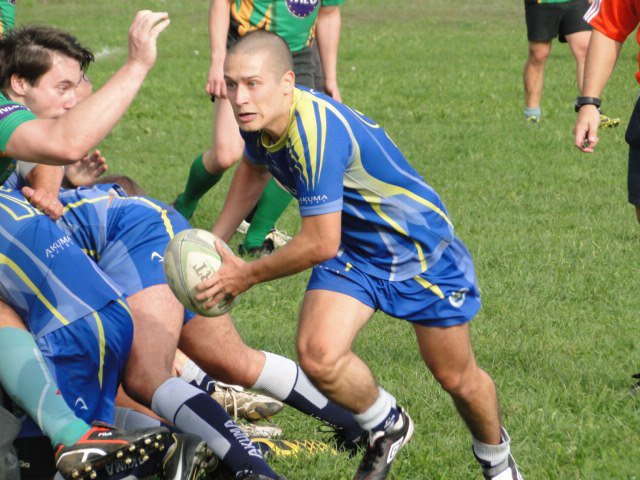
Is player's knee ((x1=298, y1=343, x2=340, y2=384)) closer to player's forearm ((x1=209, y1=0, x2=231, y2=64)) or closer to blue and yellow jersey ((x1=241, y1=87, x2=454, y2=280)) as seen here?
blue and yellow jersey ((x1=241, y1=87, x2=454, y2=280))

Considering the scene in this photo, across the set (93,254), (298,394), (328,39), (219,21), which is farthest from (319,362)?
(328,39)

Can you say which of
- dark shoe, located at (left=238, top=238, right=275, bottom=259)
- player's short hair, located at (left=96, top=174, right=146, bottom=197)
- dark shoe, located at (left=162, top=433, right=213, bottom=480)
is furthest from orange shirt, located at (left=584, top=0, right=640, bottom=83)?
dark shoe, located at (left=238, top=238, right=275, bottom=259)

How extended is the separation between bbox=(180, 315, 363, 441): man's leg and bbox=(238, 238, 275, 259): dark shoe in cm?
305

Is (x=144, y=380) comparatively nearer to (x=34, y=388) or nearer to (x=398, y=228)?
(x=34, y=388)

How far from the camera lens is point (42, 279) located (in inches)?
170

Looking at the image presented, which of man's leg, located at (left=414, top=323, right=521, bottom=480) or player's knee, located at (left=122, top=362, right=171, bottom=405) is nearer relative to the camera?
man's leg, located at (left=414, top=323, right=521, bottom=480)

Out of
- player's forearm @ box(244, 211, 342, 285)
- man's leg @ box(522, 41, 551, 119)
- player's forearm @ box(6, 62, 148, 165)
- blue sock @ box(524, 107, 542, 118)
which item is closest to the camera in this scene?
player's forearm @ box(6, 62, 148, 165)

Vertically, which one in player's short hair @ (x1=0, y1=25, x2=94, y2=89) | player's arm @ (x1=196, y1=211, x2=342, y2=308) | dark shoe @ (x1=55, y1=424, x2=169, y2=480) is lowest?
dark shoe @ (x1=55, y1=424, x2=169, y2=480)

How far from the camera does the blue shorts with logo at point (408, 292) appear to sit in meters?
4.27

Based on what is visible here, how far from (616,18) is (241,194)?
1.90 metres

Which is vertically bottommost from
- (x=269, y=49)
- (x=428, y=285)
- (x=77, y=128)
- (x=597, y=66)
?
(x=428, y=285)

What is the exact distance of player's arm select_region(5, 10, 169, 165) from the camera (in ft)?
11.9

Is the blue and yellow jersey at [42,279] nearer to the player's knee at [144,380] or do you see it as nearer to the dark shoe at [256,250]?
the player's knee at [144,380]

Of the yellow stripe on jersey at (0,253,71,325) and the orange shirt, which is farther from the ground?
the orange shirt
